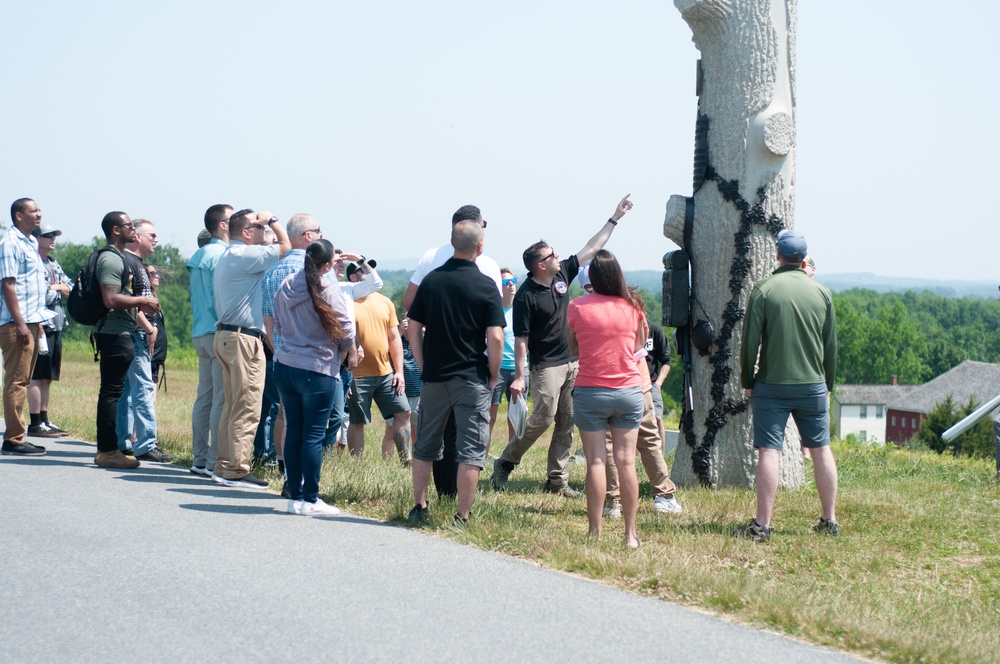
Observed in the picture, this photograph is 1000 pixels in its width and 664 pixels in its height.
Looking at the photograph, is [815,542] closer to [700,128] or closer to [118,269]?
[700,128]

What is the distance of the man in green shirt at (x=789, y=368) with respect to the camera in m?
7.04

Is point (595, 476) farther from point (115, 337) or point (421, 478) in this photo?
point (115, 337)

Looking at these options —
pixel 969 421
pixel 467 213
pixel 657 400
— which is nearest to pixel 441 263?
pixel 467 213

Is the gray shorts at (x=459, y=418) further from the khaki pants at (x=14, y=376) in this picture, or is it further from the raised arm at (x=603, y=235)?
the khaki pants at (x=14, y=376)

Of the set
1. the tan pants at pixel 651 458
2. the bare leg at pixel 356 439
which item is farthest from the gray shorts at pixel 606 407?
the bare leg at pixel 356 439

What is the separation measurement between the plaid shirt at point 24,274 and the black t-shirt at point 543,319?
4375 mm

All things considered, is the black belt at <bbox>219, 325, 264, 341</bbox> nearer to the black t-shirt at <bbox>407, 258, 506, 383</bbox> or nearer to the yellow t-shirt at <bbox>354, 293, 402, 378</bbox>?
the yellow t-shirt at <bbox>354, 293, 402, 378</bbox>

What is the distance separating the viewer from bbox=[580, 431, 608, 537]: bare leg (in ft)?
21.7

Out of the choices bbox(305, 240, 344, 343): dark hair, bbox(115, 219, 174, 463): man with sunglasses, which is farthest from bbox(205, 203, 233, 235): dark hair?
bbox(305, 240, 344, 343): dark hair

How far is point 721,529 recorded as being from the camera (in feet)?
23.6

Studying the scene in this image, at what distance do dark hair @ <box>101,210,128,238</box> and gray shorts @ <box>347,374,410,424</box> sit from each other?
2.38m

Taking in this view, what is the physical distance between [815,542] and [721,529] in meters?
0.61

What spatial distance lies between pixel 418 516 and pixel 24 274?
4885 millimetres

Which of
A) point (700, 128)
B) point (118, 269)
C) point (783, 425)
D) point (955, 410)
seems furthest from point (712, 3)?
point (955, 410)
